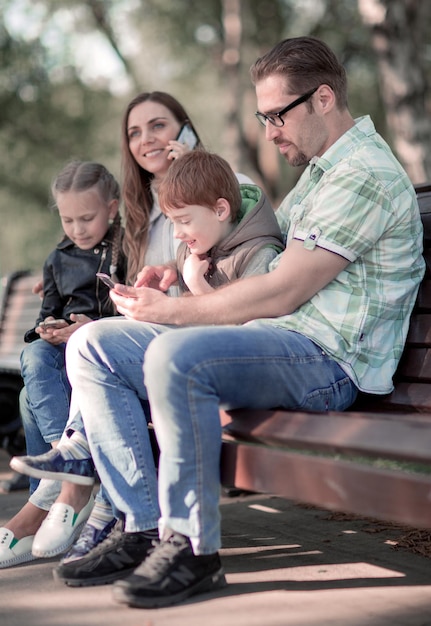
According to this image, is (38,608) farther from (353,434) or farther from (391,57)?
(391,57)

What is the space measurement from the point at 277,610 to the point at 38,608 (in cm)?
75

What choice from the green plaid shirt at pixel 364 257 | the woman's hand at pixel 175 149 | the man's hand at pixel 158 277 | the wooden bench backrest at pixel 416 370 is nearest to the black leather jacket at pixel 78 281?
the woman's hand at pixel 175 149

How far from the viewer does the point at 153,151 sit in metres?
4.40

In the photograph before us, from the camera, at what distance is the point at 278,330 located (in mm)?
2951

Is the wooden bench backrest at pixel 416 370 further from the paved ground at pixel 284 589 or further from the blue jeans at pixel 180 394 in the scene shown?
the paved ground at pixel 284 589

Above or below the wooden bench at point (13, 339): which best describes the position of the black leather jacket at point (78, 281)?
above

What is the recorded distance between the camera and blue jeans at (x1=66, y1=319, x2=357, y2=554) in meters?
2.69

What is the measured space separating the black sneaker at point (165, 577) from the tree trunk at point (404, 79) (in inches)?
303

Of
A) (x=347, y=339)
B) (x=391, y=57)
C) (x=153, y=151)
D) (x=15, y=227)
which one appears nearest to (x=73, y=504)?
(x=347, y=339)

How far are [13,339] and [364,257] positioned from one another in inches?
172

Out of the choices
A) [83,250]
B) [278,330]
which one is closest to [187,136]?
[83,250]

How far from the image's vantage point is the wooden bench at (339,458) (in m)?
2.30

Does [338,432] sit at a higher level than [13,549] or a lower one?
higher

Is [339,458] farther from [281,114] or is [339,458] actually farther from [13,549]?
[13,549]
